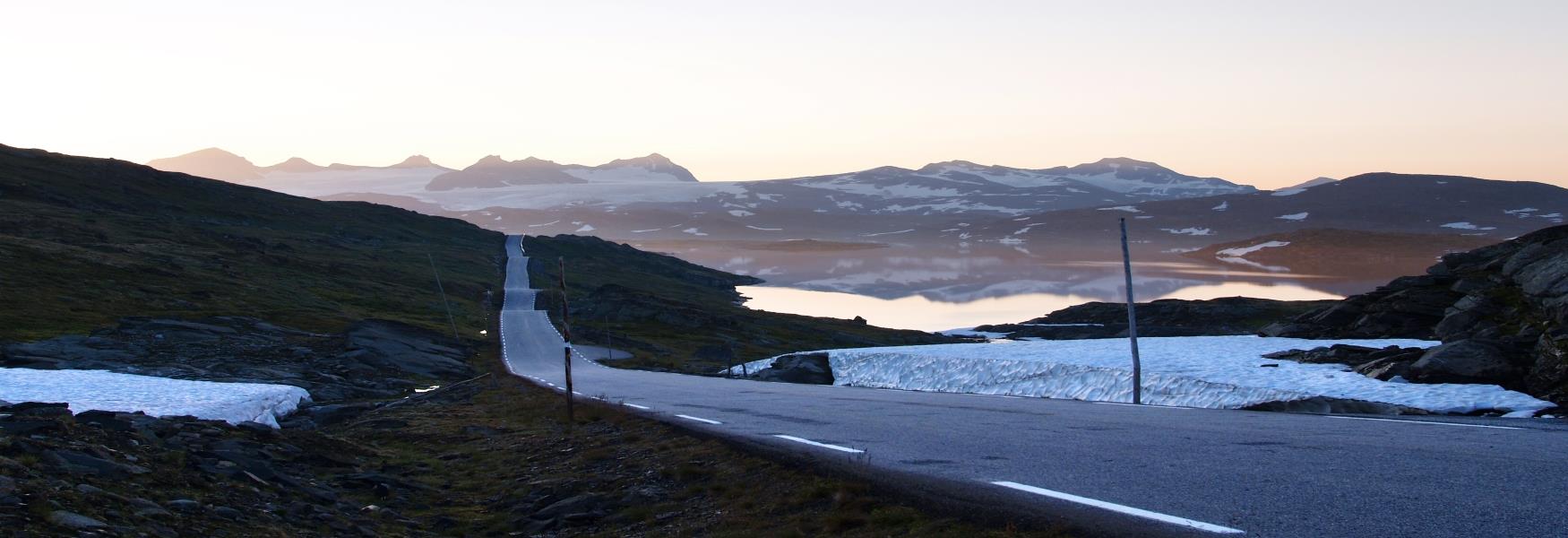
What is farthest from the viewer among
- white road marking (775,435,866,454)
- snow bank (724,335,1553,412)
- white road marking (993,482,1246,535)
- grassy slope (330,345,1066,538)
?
snow bank (724,335,1553,412)

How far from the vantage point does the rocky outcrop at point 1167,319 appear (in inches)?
3219

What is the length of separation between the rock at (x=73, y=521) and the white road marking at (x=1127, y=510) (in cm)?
857

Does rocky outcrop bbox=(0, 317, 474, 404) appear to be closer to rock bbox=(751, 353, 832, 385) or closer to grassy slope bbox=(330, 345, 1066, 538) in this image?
grassy slope bbox=(330, 345, 1066, 538)

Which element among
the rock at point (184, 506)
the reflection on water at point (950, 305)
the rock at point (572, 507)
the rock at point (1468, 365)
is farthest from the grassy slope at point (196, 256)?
the rock at point (1468, 365)

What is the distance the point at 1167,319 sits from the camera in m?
88.3

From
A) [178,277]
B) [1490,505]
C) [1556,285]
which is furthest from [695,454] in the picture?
[178,277]

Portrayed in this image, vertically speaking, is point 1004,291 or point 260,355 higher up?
point 1004,291

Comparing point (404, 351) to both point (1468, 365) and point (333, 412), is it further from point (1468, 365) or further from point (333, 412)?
point (1468, 365)

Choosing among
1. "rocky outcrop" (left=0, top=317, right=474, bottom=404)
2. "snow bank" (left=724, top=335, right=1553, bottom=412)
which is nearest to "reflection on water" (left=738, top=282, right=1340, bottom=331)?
"snow bank" (left=724, top=335, right=1553, bottom=412)

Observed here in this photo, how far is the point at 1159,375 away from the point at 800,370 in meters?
19.7

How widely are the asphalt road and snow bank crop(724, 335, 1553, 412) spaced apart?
32.1 ft

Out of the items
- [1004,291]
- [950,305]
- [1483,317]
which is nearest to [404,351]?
[1483,317]

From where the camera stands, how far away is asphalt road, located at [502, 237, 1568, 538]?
866 cm

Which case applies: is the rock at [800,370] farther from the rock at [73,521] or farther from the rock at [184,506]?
the rock at [73,521]
